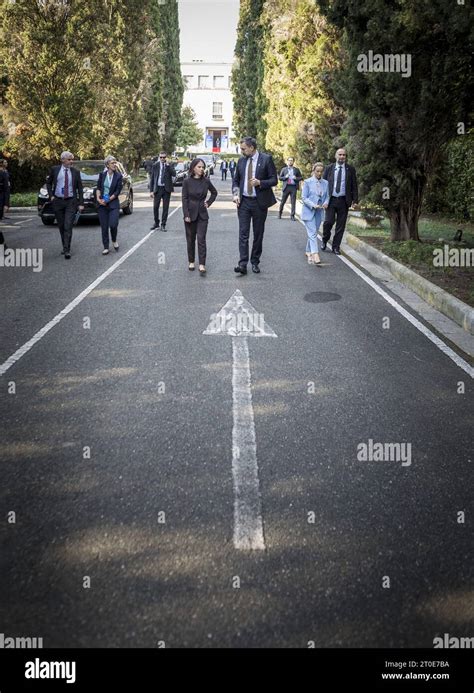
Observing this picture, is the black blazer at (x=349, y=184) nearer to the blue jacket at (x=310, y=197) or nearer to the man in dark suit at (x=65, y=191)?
the blue jacket at (x=310, y=197)

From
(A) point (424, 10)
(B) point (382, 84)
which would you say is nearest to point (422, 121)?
(B) point (382, 84)

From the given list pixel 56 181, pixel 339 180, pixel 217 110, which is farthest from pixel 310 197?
pixel 217 110

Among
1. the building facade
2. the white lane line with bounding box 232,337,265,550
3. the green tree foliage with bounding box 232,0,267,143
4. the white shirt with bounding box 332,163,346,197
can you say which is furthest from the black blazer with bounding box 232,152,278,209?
the building facade

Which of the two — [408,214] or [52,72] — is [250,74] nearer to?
[52,72]

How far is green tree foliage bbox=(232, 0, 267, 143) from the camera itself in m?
43.6

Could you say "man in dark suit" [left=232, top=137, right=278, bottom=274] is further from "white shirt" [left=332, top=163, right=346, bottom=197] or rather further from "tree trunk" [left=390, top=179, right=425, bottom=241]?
"tree trunk" [left=390, top=179, right=425, bottom=241]

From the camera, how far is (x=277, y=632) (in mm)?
2621

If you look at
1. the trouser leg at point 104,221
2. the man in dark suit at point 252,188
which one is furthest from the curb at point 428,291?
the trouser leg at point 104,221

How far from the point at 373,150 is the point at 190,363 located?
9.95 metres

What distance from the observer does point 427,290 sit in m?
9.26

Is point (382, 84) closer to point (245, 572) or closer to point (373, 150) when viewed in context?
point (373, 150)
